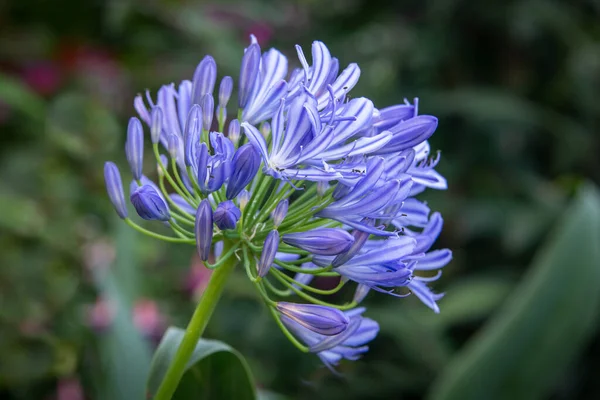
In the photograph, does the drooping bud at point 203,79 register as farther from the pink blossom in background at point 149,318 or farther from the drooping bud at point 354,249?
the pink blossom in background at point 149,318

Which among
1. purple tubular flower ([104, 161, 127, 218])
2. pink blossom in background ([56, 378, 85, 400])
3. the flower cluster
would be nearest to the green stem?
the flower cluster

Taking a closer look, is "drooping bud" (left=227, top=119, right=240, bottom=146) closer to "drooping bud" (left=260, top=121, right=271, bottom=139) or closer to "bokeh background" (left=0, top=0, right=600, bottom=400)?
"drooping bud" (left=260, top=121, right=271, bottom=139)

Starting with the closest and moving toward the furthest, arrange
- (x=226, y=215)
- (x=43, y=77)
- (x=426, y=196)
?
(x=226, y=215)
(x=426, y=196)
(x=43, y=77)

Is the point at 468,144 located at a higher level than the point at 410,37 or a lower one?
lower

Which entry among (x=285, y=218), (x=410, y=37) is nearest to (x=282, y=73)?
(x=285, y=218)

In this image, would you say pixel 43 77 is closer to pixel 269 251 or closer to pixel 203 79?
pixel 203 79

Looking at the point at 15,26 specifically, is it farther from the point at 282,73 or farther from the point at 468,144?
the point at 282,73

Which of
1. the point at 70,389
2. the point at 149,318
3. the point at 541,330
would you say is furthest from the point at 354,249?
the point at 70,389
